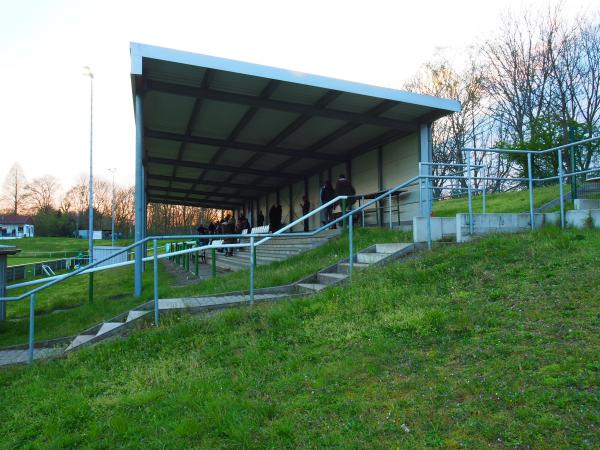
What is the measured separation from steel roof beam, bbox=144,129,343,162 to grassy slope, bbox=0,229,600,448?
11534 mm

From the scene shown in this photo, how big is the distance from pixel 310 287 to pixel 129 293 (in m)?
6.04

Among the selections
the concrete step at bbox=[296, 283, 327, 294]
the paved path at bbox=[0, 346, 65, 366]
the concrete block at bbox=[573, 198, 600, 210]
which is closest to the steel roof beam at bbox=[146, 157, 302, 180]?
the paved path at bbox=[0, 346, 65, 366]

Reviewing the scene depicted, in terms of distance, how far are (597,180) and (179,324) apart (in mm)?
7995

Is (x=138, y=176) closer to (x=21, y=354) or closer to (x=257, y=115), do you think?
(x=257, y=115)

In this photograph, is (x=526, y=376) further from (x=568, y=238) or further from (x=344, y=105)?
(x=344, y=105)

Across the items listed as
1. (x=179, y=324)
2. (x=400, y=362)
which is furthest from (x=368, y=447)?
(x=179, y=324)

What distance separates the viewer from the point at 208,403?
3.72 meters

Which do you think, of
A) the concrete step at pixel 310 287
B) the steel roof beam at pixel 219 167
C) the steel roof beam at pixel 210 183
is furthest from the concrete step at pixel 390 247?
the steel roof beam at pixel 210 183

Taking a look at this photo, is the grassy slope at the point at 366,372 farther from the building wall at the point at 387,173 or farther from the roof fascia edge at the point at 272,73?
the roof fascia edge at the point at 272,73

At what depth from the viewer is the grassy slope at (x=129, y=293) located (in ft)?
26.8

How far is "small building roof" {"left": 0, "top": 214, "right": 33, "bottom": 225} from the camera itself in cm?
8800

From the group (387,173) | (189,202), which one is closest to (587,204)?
(387,173)

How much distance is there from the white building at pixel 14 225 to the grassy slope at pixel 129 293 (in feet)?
281

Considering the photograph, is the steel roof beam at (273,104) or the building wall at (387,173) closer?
the steel roof beam at (273,104)
